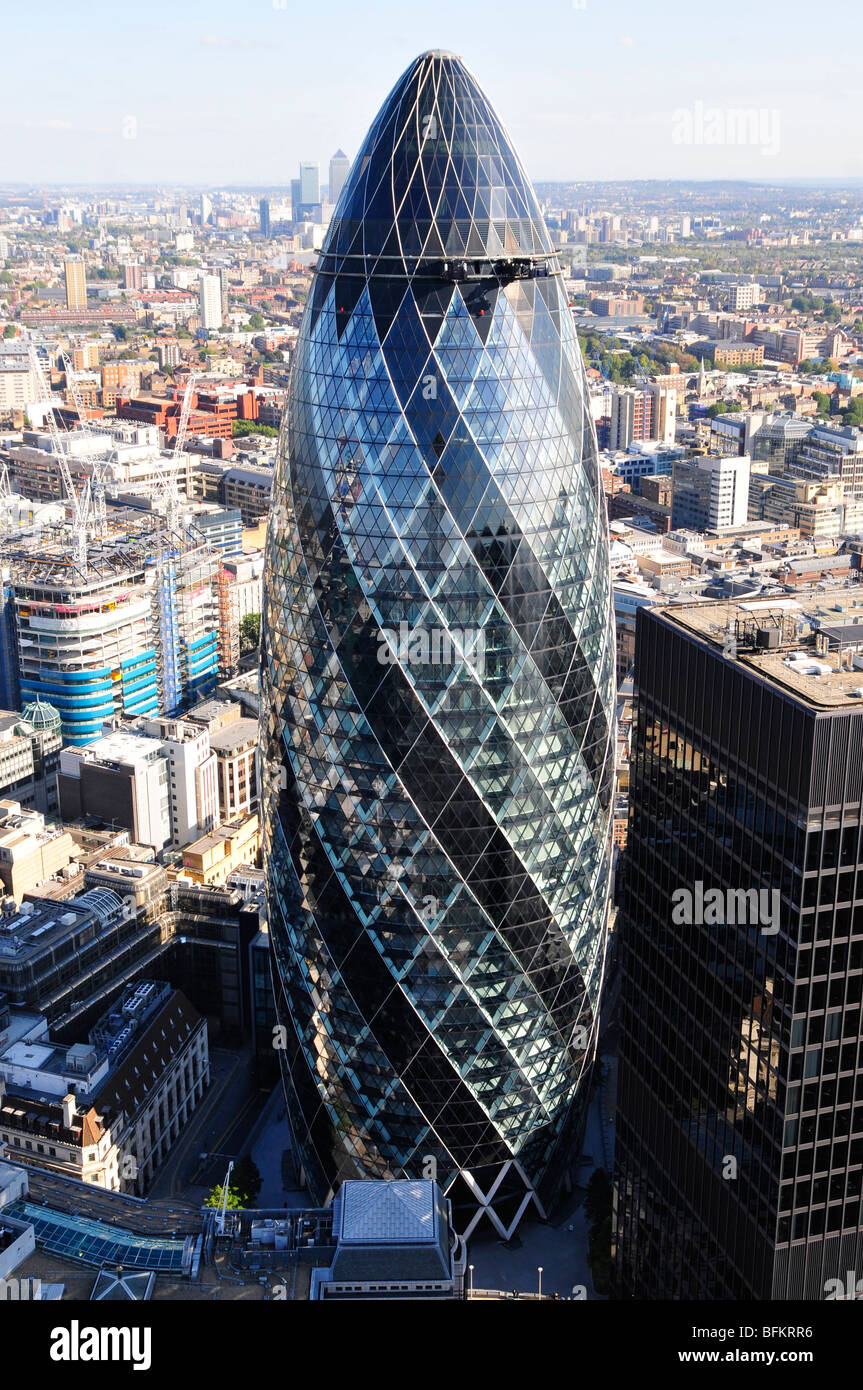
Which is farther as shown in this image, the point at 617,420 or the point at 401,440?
the point at 617,420

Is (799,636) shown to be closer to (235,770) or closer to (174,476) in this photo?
(235,770)

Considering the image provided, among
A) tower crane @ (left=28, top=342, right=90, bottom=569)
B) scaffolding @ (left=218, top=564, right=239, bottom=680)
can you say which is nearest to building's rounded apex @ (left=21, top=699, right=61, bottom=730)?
tower crane @ (left=28, top=342, right=90, bottom=569)

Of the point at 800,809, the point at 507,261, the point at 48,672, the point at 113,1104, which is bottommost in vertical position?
the point at 113,1104

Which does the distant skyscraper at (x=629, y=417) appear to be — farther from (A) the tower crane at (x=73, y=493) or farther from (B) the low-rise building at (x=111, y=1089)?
(B) the low-rise building at (x=111, y=1089)
